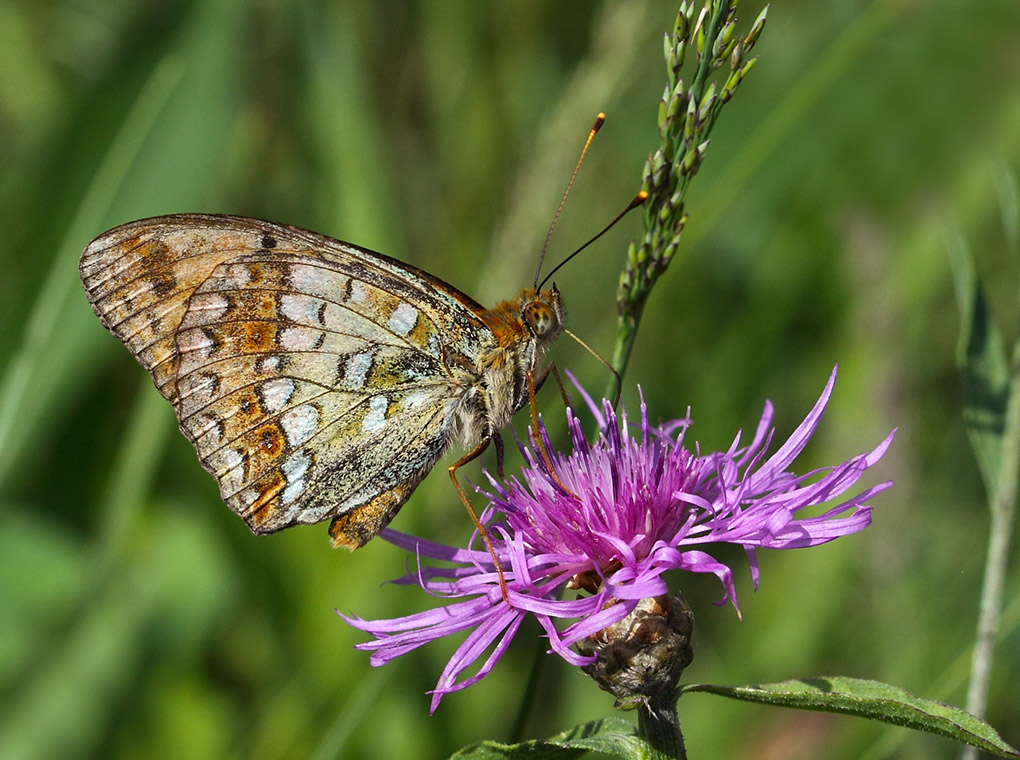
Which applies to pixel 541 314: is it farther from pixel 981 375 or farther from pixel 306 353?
pixel 981 375

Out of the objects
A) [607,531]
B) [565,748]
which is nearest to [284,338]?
[607,531]

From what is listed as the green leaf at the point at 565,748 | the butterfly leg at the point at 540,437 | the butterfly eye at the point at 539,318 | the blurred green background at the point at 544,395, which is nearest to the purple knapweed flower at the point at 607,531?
the butterfly leg at the point at 540,437

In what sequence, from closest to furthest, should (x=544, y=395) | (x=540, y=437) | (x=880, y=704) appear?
(x=880, y=704), (x=540, y=437), (x=544, y=395)

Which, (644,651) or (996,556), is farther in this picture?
(996,556)

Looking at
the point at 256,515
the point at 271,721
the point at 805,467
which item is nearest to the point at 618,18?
the point at 805,467

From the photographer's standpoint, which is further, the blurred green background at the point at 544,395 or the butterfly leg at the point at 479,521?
the blurred green background at the point at 544,395

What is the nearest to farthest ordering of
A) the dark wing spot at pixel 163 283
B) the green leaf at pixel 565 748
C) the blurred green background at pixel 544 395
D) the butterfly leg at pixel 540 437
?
the green leaf at pixel 565 748 → the butterfly leg at pixel 540 437 → the dark wing spot at pixel 163 283 → the blurred green background at pixel 544 395

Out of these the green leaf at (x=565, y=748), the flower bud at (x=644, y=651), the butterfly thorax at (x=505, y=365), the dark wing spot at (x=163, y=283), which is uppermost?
the dark wing spot at (x=163, y=283)

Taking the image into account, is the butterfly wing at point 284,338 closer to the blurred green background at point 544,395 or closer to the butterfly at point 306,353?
the butterfly at point 306,353
